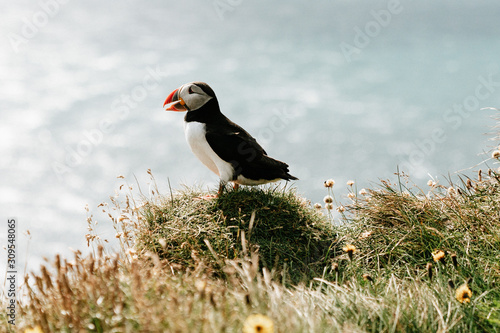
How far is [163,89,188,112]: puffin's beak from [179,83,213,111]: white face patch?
0.26 ft

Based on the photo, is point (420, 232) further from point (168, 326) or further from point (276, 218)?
point (168, 326)

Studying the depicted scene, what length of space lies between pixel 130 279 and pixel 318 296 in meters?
1.38

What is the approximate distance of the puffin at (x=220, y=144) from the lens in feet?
19.4

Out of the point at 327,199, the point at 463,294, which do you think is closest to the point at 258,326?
the point at 463,294

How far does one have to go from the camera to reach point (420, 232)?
17.9 feet

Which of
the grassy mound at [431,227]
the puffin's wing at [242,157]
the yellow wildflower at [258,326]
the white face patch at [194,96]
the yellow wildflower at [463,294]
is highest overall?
the white face patch at [194,96]

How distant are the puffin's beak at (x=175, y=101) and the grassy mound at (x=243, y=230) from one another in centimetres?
112

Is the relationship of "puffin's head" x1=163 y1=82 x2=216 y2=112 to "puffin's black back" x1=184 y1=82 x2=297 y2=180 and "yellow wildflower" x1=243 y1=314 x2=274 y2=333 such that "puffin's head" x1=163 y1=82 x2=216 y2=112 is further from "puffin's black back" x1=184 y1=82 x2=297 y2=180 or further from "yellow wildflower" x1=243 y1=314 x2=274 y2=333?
"yellow wildflower" x1=243 y1=314 x2=274 y2=333

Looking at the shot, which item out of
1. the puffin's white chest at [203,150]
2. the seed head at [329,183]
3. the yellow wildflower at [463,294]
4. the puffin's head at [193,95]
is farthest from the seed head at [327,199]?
the yellow wildflower at [463,294]

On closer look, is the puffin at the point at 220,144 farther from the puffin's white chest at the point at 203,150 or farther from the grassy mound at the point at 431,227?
the grassy mound at the point at 431,227

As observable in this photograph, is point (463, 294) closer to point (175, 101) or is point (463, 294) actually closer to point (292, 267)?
point (292, 267)

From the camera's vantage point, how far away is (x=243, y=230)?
5.42 meters

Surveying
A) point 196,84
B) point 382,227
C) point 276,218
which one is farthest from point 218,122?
point 382,227

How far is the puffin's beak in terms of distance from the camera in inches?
250
